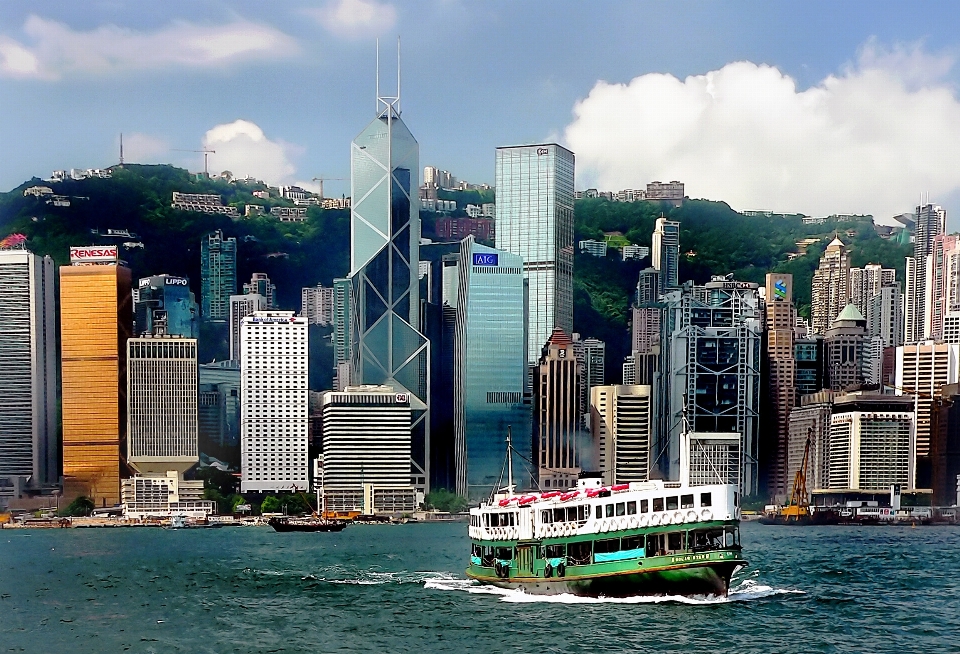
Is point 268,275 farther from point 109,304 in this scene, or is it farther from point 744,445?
point 744,445

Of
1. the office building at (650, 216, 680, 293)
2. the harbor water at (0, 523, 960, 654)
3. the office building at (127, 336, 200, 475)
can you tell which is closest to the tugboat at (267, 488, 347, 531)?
the office building at (127, 336, 200, 475)

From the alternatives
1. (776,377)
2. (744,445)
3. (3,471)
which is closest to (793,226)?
(776,377)

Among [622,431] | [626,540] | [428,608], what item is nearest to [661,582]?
[626,540]

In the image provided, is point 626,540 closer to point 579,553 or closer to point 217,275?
point 579,553

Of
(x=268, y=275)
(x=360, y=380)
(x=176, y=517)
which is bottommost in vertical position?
(x=176, y=517)

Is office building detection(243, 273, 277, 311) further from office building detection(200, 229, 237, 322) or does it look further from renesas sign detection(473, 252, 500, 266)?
renesas sign detection(473, 252, 500, 266)

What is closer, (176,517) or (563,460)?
(176,517)

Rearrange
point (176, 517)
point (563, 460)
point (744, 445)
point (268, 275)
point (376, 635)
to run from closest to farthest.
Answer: point (376, 635), point (176, 517), point (744, 445), point (563, 460), point (268, 275)
